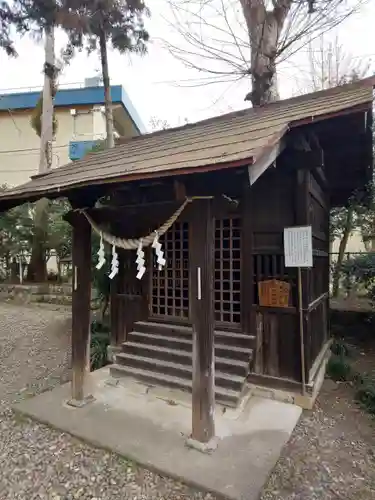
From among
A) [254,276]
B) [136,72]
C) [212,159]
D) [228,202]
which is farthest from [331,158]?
[136,72]

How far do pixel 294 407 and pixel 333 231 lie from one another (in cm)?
736

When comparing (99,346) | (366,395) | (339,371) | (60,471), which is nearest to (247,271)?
(366,395)

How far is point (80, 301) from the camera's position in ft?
13.7

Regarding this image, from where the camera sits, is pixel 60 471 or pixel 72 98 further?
pixel 72 98

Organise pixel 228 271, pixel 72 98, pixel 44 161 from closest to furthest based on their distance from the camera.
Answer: pixel 228 271, pixel 44 161, pixel 72 98

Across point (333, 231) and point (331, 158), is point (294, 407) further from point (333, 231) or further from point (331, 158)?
point (333, 231)

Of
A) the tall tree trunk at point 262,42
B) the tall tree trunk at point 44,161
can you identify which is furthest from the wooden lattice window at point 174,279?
the tall tree trunk at point 44,161

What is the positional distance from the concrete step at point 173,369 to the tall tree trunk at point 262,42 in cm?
711

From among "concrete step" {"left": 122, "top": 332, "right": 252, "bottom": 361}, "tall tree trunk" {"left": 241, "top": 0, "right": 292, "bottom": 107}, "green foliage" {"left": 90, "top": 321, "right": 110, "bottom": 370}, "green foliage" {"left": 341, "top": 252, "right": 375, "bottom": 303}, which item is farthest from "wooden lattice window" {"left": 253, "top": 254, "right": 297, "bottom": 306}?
"tall tree trunk" {"left": 241, "top": 0, "right": 292, "bottom": 107}

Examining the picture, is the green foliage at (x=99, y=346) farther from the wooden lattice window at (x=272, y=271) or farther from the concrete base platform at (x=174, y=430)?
the wooden lattice window at (x=272, y=271)

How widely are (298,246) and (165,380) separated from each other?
2.48m

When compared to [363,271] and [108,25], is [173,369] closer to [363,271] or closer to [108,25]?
[363,271]

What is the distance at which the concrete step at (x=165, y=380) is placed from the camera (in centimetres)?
398

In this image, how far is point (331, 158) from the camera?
5156mm
